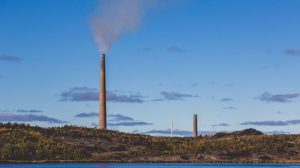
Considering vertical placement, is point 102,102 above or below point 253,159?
above

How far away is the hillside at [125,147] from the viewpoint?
175 m

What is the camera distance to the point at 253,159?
589 feet

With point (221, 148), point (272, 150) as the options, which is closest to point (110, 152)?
point (221, 148)

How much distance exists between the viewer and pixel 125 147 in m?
186

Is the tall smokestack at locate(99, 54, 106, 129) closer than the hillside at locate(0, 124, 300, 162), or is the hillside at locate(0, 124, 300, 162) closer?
the hillside at locate(0, 124, 300, 162)

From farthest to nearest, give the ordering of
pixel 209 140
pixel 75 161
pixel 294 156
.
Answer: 1. pixel 209 140
2. pixel 294 156
3. pixel 75 161

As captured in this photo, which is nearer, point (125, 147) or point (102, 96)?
point (125, 147)

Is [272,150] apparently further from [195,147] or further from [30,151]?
[30,151]

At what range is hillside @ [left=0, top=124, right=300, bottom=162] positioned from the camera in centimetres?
17500

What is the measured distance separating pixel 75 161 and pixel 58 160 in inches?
187

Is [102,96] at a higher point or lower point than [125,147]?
higher

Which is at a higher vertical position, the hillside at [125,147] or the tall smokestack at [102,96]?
the tall smokestack at [102,96]

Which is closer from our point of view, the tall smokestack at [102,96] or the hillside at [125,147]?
the hillside at [125,147]

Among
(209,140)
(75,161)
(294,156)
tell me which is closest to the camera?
(75,161)
